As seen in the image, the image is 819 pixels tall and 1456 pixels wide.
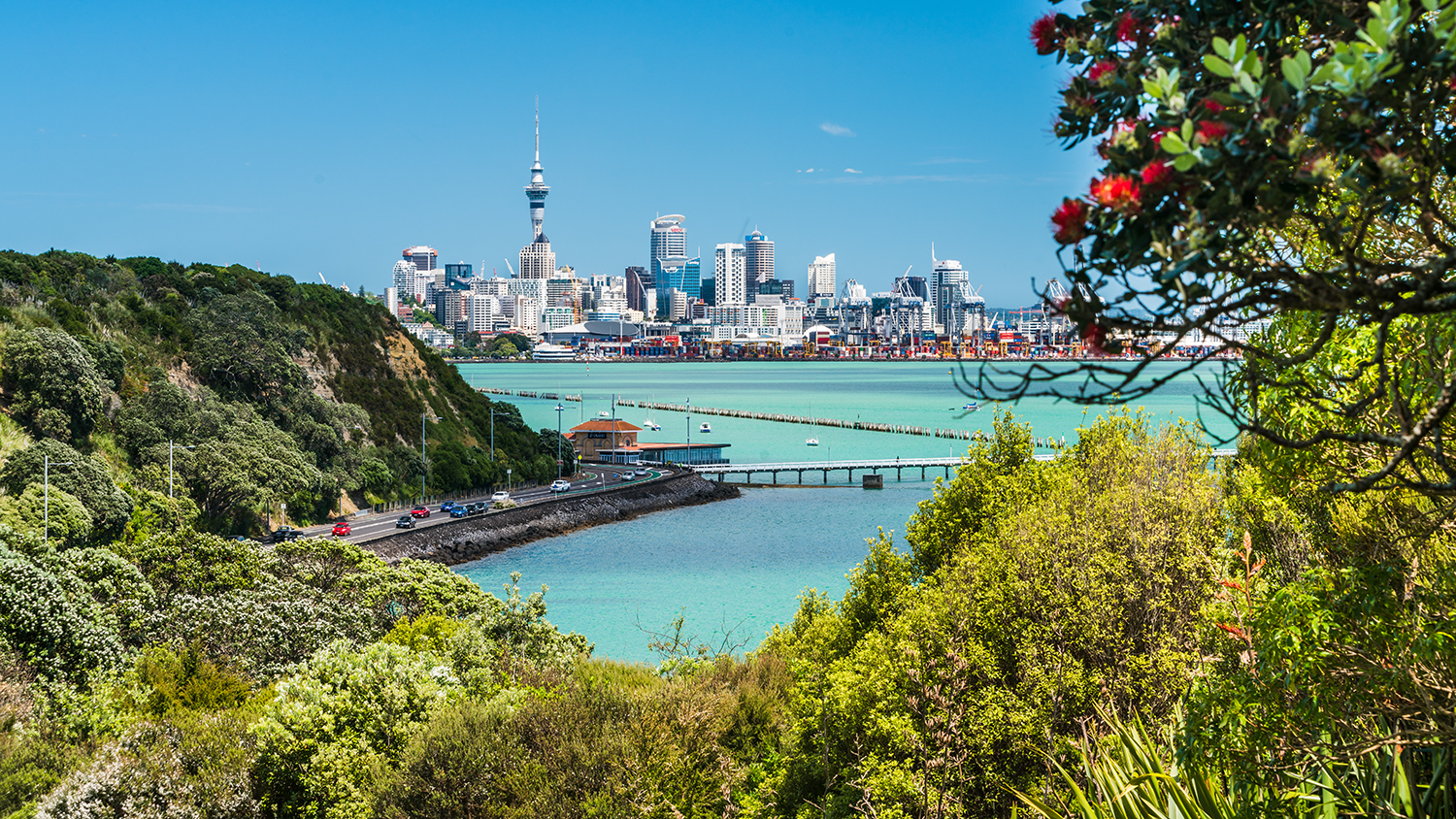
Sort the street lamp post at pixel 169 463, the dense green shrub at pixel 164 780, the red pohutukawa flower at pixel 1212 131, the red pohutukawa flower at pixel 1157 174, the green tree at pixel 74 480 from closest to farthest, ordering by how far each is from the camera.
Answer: the red pohutukawa flower at pixel 1212 131
the red pohutukawa flower at pixel 1157 174
the dense green shrub at pixel 164 780
the green tree at pixel 74 480
the street lamp post at pixel 169 463

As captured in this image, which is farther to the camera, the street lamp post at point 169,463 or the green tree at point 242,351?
the green tree at point 242,351

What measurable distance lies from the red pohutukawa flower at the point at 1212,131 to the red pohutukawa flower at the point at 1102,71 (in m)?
0.49

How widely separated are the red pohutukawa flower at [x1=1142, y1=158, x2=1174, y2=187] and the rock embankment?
120 ft

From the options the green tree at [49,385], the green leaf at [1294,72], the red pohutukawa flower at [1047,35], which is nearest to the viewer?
the green leaf at [1294,72]

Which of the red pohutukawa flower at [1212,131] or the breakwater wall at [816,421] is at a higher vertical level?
the red pohutukawa flower at [1212,131]

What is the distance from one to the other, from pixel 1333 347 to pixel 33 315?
50114 millimetres

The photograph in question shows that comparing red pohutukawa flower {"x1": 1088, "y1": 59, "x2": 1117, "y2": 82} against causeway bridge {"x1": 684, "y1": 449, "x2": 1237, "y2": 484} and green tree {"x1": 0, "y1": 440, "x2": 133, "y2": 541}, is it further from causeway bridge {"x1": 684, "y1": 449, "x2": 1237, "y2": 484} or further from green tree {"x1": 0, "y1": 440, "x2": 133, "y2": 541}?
causeway bridge {"x1": 684, "y1": 449, "x2": 1237, "y2": 484}

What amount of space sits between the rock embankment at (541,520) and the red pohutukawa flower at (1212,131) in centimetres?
3667

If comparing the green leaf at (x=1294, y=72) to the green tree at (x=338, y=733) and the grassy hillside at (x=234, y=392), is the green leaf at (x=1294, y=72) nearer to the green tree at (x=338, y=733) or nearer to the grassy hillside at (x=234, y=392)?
the green tree at (x=338, y=733)

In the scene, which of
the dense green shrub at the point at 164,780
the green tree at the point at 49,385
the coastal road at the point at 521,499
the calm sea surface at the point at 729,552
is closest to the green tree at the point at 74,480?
the green tree at the point at 49,385

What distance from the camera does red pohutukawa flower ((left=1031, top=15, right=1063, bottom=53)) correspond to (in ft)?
10.9

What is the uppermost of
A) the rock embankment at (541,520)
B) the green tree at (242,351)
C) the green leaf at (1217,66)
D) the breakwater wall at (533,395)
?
the green leaf at (1217,66)

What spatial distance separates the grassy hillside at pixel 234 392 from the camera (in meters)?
39.6

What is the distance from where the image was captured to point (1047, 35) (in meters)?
3.35
